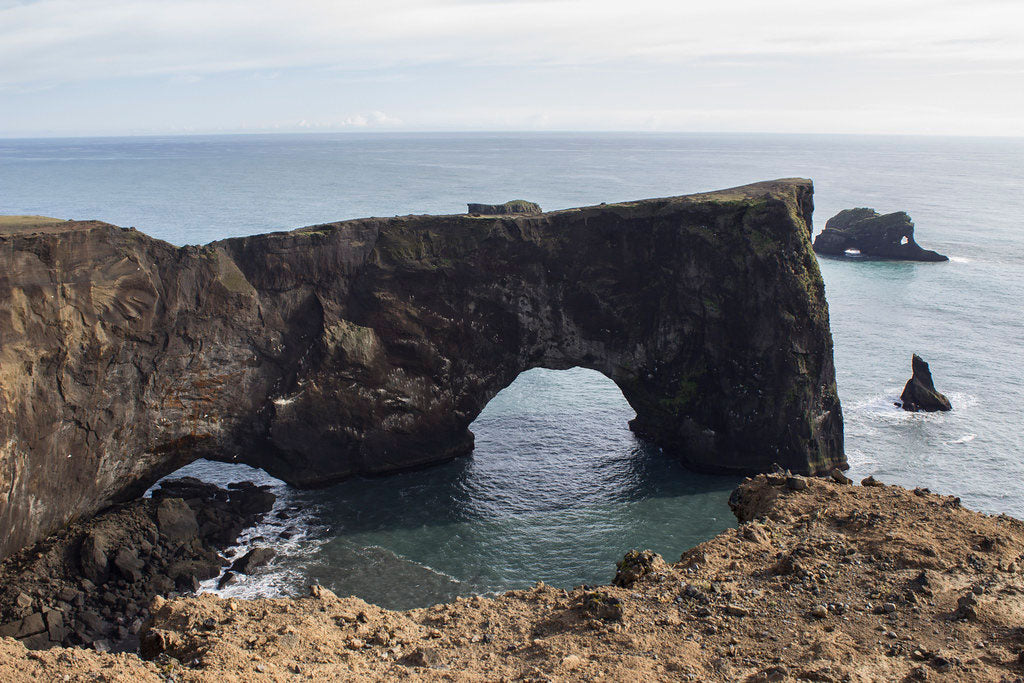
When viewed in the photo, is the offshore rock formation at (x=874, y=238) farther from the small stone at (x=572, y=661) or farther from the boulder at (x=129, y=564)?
the small stone at (x=572, y=661)

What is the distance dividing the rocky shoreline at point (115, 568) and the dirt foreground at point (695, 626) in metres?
11.0

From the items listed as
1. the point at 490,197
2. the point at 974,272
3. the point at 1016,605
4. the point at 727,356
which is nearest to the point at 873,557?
the point at 1016,605

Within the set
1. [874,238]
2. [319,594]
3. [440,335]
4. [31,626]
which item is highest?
[874,238]

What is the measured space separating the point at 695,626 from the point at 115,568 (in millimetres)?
23981

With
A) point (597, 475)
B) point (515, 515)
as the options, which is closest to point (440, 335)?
point (515, 515)

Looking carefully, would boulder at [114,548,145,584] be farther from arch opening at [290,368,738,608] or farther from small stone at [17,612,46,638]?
arch opening at [290,368,738,608]

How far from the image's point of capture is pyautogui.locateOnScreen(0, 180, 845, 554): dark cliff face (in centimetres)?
3488

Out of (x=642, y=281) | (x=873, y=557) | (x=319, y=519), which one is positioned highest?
(x=642, y=281)

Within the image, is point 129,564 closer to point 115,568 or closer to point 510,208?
point 115,568

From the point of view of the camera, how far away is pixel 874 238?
340 ft

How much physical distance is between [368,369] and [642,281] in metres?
15.6

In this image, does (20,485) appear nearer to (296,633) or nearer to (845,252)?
(296,633)

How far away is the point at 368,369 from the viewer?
39.6 m

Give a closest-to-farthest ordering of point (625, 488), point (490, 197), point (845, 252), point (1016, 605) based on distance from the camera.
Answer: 1. point (1016, 605)
2. point (625, 488)
3. point (845, 252)
4. point (490, 197)
